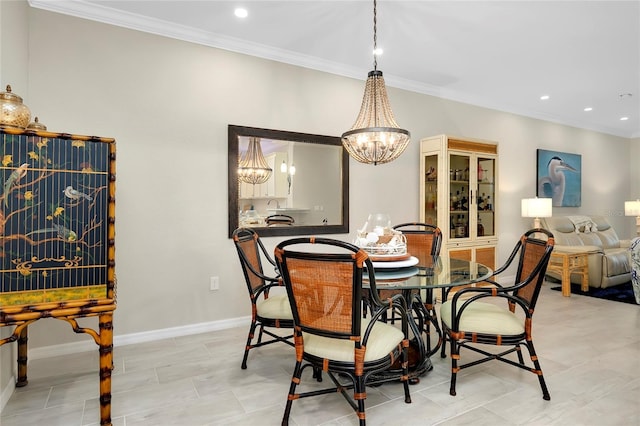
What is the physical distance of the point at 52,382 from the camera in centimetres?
240

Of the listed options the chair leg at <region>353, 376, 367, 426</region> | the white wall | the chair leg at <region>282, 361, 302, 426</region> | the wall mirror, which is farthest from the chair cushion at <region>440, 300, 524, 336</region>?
the white wall

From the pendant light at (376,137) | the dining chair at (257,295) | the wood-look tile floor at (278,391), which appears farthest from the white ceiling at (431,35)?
the wood-look tile floor at (278,391)

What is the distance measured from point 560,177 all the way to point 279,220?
17.1ft

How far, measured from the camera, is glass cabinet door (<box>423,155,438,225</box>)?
457cm

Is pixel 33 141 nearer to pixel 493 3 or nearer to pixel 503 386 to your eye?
pixel 503 386

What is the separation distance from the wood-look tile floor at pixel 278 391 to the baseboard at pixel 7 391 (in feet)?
0.13

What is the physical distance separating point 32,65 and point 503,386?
4.01m

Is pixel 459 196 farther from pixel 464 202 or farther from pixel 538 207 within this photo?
pixel 538 207

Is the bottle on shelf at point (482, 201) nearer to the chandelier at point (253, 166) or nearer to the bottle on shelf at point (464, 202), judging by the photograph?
the bottle on shelf at point (464, 202)

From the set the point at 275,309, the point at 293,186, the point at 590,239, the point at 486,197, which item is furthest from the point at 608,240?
the point at 275,309

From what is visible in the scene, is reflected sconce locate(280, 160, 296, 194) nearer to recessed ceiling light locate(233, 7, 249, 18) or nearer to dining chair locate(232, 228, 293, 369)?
dining chair locate(232, 228, 293, 369)

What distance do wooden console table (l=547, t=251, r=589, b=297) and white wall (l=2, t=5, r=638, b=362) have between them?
2.92 metres

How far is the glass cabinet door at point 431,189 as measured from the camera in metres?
4.57

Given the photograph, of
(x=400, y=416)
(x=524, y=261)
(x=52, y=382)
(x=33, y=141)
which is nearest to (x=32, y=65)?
(x=33, y=141)
